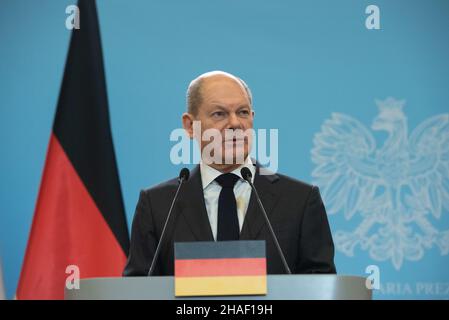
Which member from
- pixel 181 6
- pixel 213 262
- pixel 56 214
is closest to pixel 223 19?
pixel 181 6

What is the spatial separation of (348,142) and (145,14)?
1.23 m

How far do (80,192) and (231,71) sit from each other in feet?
3.11

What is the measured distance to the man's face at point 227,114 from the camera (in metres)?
2.63

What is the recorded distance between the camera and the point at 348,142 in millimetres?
3703

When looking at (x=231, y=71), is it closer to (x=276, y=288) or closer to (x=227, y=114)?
(x=227, y=114)

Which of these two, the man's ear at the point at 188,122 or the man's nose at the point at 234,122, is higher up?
the man's ear at the point at 188,122

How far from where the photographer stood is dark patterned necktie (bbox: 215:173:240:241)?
8.27 feet

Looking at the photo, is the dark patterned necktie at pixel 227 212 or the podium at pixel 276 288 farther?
the dark patterned necktie at pixel 227 212

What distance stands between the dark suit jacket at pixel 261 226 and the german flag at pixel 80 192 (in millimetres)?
1003

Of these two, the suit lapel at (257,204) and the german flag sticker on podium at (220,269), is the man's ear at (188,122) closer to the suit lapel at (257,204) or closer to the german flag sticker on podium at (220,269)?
the suit lapel at (257,204)

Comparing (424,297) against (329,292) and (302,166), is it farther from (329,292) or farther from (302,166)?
(329,292)

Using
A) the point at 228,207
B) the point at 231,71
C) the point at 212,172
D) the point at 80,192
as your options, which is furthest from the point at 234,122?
the point at 80,192

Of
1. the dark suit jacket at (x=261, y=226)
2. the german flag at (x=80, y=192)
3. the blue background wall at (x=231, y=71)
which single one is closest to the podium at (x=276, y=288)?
the dark suit jacket at (x=261, y=226)
